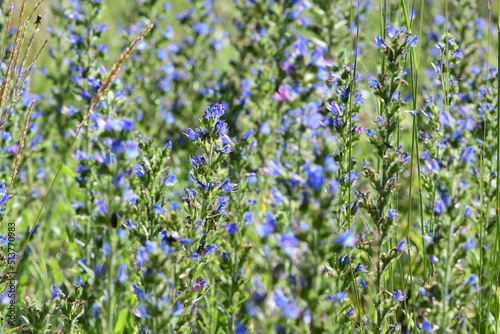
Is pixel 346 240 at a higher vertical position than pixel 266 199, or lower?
lower

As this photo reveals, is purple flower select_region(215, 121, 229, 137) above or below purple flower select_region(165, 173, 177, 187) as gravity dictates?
above

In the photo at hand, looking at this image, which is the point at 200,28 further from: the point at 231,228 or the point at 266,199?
the point at 231,228

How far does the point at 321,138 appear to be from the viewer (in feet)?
6.05

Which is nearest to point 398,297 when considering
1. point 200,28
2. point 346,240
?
point 346,240

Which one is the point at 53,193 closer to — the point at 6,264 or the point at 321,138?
the point at 6,264

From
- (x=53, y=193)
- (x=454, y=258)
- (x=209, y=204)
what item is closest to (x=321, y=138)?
(x=454, y=258)

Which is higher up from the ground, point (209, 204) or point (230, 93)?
point (230, 93)

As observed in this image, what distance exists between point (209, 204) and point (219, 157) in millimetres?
276

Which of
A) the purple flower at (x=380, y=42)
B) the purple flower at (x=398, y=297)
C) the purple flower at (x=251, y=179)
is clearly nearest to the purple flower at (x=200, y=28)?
the purple flower at (x=251, y=179)

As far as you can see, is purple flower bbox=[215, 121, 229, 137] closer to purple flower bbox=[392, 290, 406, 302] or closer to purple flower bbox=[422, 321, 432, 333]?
purple flower bbox=[392, 290, 406, 302]

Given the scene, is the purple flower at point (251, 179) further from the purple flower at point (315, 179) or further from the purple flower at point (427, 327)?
the purple flower at point (315, 179)

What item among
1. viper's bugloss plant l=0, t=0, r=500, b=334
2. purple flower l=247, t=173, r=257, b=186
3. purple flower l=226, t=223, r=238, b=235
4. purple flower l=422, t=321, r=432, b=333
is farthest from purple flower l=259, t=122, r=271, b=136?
purple flower l=422, t=321, r=432, b=333

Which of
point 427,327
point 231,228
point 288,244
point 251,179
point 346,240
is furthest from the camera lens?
point 251,179

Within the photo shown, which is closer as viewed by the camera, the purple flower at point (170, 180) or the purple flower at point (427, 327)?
the purple flower at point (427, 327)
